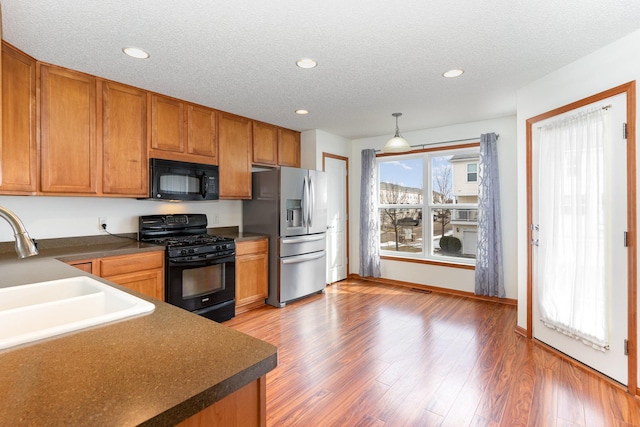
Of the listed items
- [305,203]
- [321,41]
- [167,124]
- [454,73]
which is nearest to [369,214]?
[305,203]

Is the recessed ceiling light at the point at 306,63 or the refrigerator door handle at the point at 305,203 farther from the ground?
the recessed ceiling light at the point at 306,63

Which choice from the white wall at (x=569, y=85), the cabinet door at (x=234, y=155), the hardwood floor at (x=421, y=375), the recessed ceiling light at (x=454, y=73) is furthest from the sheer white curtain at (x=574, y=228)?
the cabinet door at (x=234, y=155)

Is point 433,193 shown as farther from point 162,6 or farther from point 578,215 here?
point 162,6

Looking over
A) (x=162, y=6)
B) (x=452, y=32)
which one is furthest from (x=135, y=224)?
(x=452, y=32)

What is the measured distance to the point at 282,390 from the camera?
2193 millimetres

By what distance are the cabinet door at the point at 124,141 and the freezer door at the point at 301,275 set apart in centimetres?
183

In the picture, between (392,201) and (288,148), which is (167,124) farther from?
(392,201)

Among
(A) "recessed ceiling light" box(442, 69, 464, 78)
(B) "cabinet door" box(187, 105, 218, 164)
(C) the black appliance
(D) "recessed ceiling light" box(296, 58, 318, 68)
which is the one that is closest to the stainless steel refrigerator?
(C) the black appliance

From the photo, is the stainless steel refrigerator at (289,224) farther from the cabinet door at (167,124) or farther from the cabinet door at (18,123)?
the cabinet door at (18,123)

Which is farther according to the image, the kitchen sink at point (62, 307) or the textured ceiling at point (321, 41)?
the textured ceiling at point (321, 41)

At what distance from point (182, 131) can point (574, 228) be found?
3684 mm

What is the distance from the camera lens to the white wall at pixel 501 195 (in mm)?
4020

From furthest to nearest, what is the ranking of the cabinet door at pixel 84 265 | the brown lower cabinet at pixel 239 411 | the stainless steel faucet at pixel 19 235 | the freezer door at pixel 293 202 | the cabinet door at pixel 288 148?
the cabinet door at pixel 288 148, the freezer door at pixel 293 202, the cabinet door at pixel 84 265, the stainless steel faucet at pixel 19 235, the brown lower cabinet at pixel 239 411

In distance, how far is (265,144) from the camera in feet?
14.1
